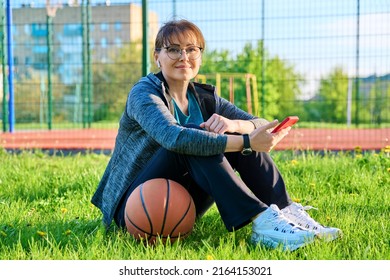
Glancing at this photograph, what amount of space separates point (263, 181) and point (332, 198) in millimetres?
976

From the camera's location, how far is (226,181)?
8.57 feet

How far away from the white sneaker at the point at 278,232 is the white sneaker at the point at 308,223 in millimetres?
73

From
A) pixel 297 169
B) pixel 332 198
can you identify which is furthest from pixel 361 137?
pixel 332 198

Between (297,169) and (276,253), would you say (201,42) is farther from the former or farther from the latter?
(297,169)

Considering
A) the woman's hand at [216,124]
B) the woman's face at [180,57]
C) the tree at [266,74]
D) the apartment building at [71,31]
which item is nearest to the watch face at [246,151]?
the woman's hand at [216,124]

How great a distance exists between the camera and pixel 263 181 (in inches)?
111

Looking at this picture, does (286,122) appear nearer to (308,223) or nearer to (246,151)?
(246,151)

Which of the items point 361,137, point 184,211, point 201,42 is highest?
point 201,42

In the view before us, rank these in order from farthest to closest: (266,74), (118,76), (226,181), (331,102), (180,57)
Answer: (118,76) → (331,102) → (266,74) → (180,57) → (226,181)

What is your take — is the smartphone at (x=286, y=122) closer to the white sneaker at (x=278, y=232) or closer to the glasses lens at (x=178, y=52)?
the white sneaker at (x=278, y=232)

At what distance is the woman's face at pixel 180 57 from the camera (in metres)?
2.93

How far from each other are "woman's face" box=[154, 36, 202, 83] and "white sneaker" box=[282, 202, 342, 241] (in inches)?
28.2

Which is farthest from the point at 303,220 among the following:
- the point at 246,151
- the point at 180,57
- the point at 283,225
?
the point at 180,57

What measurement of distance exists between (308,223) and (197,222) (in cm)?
60
